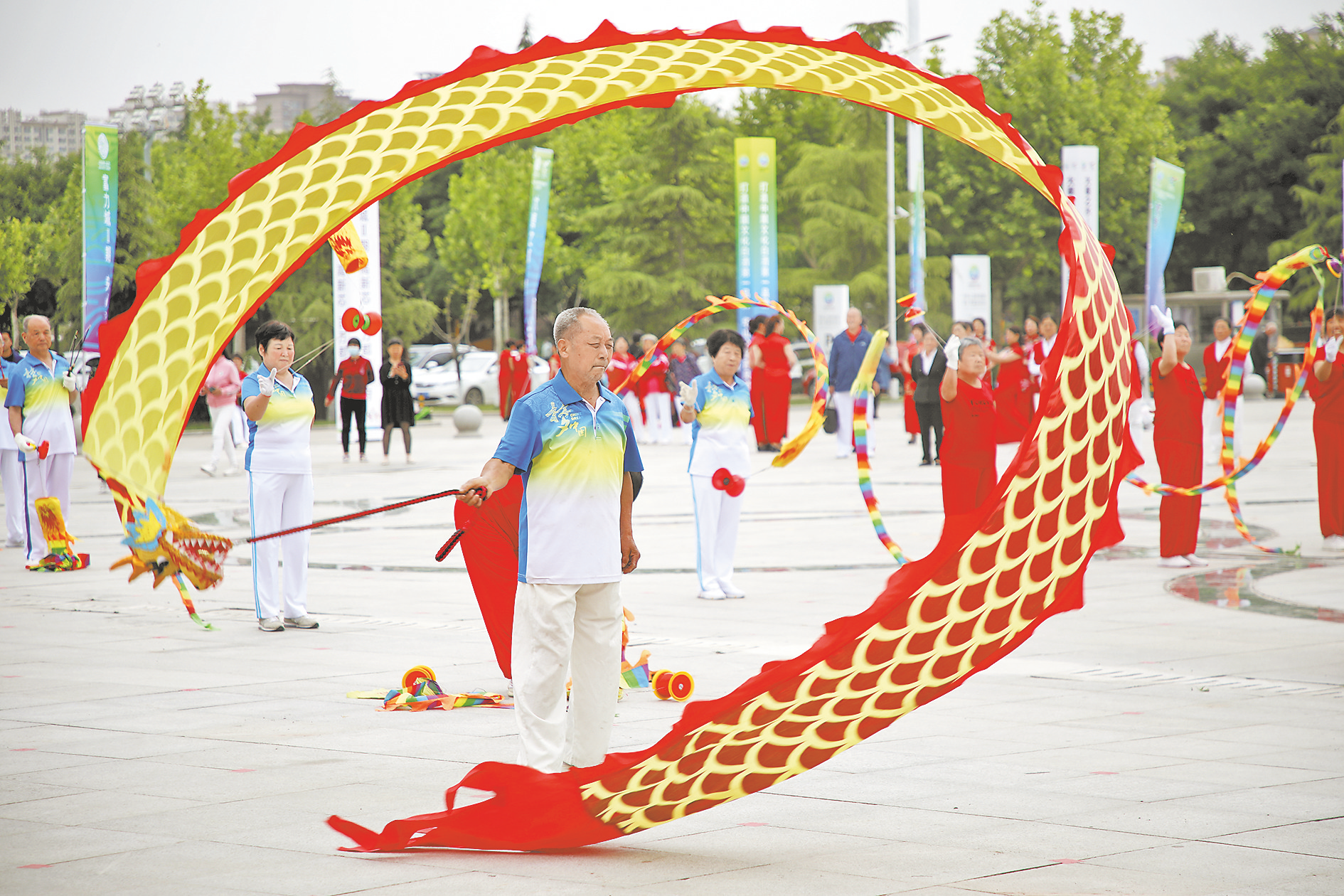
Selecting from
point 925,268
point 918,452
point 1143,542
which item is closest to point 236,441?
point 918,452

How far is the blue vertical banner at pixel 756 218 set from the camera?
30906 millimetres

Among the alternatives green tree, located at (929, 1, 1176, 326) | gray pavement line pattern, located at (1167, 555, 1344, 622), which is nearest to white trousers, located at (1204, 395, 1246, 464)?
gray pavement line pattern, located at (1167, 555, 1344, 622)

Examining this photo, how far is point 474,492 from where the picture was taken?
535 cm

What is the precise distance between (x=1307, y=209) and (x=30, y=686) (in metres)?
48.0

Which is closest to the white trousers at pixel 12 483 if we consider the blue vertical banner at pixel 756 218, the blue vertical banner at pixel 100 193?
the blue vertical banner at pixel 100 193

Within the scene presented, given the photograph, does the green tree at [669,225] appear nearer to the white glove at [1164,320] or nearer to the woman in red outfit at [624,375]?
the woman in red outfit at [624,375]

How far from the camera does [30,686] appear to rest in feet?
26.5

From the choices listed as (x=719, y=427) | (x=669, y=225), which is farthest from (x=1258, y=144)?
(x=719, y=427)

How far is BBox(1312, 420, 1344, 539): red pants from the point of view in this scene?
13078 mm

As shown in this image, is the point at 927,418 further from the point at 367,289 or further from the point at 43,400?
the point at 43,400

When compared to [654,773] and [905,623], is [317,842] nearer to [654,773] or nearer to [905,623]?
[654,773]

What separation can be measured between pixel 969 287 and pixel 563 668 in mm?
27917

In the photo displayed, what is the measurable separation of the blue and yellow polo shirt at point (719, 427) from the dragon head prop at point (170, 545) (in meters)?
5.46

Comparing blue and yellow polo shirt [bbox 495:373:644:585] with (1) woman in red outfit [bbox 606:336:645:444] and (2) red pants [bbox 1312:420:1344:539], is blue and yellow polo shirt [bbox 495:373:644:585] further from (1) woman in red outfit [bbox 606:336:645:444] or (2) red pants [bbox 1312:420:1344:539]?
(1) woman in red outfit [bbox 606:336:645:444]
